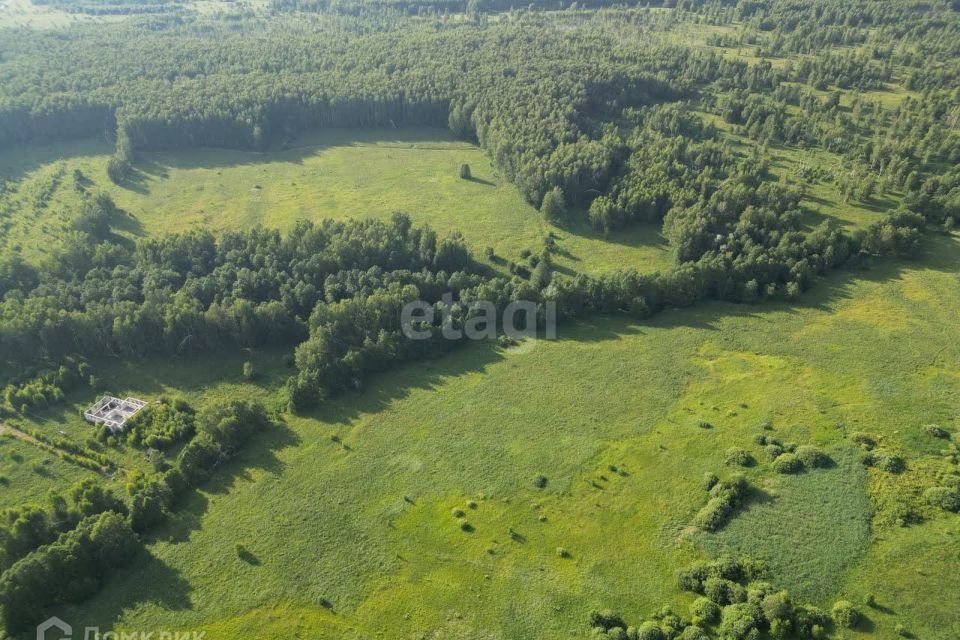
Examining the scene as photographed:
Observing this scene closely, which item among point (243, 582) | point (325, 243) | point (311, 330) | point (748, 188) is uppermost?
point (748, 188)

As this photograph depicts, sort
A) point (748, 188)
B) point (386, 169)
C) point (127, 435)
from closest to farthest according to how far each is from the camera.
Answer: point (127, 435) → point (748, 188) → point (386, 169)

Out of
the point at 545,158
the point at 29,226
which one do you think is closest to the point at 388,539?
the point at 545,158

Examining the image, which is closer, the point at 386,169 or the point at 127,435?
the point at 127,435

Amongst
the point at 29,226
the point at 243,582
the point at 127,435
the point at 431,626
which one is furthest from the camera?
the point at 29,226

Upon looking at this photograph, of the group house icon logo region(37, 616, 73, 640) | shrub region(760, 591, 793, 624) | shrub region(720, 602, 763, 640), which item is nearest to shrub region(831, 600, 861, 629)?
shrub region(760, 591, 793, 624)

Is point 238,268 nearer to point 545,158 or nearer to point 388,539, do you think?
point 388,539

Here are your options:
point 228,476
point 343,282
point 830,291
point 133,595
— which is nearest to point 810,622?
point 228,476
